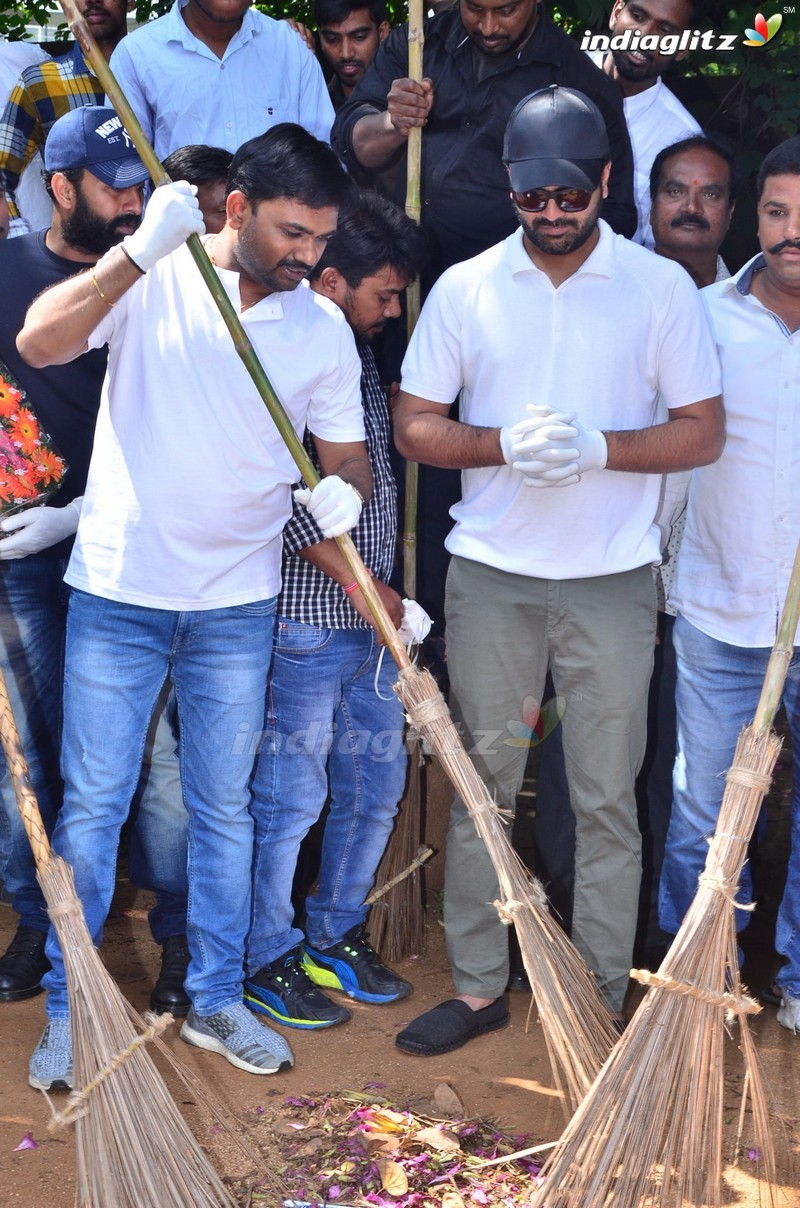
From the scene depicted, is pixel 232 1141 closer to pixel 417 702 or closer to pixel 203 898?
pixel 203 898

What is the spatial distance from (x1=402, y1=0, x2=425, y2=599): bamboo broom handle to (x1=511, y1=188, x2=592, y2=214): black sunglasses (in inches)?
24.1

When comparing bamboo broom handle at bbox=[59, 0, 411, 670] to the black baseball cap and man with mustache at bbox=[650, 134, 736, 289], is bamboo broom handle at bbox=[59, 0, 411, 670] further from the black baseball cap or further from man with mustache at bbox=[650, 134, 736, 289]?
man with mustache at bbox=[650, 134, 736, 289]

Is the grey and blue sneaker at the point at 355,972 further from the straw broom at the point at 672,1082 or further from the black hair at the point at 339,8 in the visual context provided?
the black hair at the point at 339,8

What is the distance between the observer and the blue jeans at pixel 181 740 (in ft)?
10.3

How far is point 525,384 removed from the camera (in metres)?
3.29

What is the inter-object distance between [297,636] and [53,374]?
0.91 m

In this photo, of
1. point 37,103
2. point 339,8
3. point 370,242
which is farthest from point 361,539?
point 339,8

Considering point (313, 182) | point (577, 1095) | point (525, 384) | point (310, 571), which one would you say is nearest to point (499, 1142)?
point (577, 1095)

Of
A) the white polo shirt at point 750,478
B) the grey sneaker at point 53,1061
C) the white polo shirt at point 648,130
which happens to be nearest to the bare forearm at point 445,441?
the white polo shirt at point 750,478

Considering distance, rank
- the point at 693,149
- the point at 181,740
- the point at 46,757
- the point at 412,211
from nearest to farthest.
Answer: the point at 181,740
the point at 46,757
the point at 412,211
the point at 693,149

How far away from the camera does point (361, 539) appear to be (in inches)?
142

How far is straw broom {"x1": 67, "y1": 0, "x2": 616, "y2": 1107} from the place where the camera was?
2.96 m

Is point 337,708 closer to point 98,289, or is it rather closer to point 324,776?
point 324,776

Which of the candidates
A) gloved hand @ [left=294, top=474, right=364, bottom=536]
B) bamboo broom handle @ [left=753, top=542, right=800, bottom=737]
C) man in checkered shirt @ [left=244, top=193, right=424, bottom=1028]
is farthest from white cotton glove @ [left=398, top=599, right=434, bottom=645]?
bamboo broom handle @ [left=753, top=542, right=800, bottom=737]
